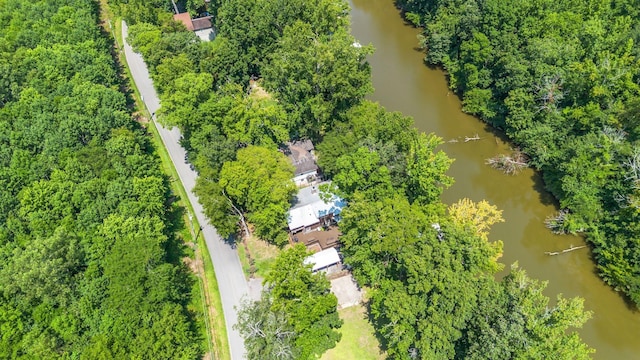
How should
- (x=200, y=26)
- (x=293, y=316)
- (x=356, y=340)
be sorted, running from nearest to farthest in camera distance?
(x=293, y=316)
(x=356, y=340)
(x=200, y=26)

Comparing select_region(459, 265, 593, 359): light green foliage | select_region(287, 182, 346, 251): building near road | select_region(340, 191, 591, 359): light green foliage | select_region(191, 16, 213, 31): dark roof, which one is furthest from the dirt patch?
select_region(191, 16, 213, 31): dark roof

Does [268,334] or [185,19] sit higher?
[185,19]

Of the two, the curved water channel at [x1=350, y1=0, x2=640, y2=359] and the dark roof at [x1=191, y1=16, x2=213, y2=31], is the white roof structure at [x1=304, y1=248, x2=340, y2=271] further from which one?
the dark roof at [x1=191, y1=16, x2=213, y2=31]

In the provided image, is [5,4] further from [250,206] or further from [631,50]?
[631,50]

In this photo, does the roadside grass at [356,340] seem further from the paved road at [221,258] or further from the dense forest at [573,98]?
the dense forest at [573,98]

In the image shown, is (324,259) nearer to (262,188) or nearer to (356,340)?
(356,340)

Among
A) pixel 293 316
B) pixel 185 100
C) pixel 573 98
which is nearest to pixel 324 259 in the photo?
pixel 293 316

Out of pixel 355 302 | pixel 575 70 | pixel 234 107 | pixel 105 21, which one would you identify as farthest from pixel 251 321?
pixel 105 21

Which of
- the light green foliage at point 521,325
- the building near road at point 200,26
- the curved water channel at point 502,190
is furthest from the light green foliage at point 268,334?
the building near road at point 200,26
